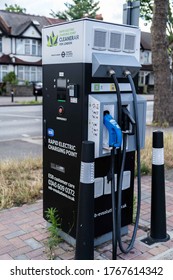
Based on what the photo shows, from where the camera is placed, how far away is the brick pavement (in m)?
3.32

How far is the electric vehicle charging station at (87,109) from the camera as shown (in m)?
3.06

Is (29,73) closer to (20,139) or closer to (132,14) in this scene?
(20,139)

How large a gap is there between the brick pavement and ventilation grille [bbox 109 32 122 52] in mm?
1891

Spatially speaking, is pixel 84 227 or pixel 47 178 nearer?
pixel 84 227

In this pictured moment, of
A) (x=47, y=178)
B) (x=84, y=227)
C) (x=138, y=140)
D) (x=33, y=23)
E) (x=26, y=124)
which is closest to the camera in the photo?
(x=84, y=227)

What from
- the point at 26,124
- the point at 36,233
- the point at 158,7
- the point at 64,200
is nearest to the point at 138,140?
the point at 64,200

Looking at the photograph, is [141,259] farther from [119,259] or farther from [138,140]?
[138,140]

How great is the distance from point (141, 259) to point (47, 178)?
1228 mm

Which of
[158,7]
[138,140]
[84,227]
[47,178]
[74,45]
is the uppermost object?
[158,7]

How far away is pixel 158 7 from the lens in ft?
36.6

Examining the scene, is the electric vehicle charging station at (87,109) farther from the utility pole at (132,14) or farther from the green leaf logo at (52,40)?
the utility pole at (132,14)

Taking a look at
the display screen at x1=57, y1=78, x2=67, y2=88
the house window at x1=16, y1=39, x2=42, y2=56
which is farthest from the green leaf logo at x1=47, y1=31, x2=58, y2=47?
the house window at x1=16, y1=39, x2=42, y2=56

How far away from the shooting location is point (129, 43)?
3365mm

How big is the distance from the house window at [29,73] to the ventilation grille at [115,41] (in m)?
37.2
